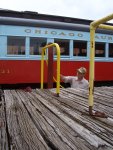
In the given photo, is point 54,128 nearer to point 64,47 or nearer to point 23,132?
point 23,132

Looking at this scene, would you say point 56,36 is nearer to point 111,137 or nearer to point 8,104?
point 8,104

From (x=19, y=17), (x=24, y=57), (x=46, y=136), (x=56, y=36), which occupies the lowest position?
(x=46, y=136)

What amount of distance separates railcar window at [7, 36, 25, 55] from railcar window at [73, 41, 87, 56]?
1.86 m

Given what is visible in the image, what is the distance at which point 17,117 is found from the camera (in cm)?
299

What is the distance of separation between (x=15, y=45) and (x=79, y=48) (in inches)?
90.2

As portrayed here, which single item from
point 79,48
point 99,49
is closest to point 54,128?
point 79,48

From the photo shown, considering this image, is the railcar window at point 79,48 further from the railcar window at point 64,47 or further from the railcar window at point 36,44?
the railcar window at point 36,44

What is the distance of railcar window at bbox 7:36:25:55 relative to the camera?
329 inches

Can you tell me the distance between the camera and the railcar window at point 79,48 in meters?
9.24

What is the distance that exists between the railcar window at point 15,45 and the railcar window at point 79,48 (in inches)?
73.1

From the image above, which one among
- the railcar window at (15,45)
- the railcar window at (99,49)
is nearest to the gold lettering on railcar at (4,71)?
the railcar window at (15,45)

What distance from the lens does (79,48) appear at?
9.34 meters

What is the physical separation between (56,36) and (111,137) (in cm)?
685

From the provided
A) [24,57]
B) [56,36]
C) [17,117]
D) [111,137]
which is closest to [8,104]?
[17,117]
